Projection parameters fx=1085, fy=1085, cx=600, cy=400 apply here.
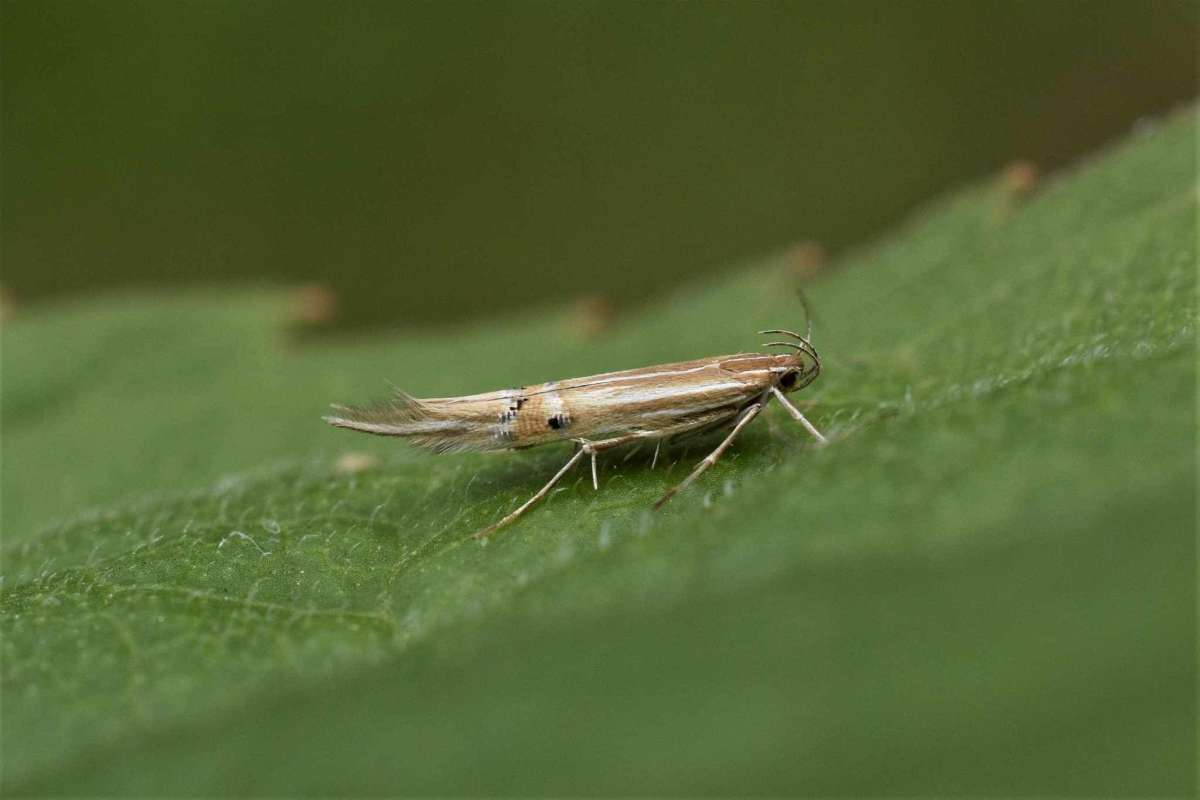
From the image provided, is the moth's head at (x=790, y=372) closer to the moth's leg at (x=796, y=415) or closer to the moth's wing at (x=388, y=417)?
the moth's leg at (x=796, y=415)

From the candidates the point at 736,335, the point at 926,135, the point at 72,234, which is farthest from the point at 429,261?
the point at 736,335

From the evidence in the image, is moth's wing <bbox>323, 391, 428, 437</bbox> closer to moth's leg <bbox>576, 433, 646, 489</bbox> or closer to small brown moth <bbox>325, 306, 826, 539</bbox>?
small brown moth <bbox>325, 306, 826, 539</bbox>

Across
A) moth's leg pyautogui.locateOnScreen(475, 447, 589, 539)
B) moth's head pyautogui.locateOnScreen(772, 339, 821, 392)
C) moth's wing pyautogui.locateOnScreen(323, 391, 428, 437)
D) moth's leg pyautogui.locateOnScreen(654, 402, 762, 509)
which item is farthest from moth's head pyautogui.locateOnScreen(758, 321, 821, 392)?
moth's wing pyautogui.locateOnScreen(323, 391, 428, 437)

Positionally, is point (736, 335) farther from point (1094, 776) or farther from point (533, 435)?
point (1094, 776)

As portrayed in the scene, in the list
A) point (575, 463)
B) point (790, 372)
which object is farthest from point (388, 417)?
point (790, 372)

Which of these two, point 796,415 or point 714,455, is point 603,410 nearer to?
point 714,455
